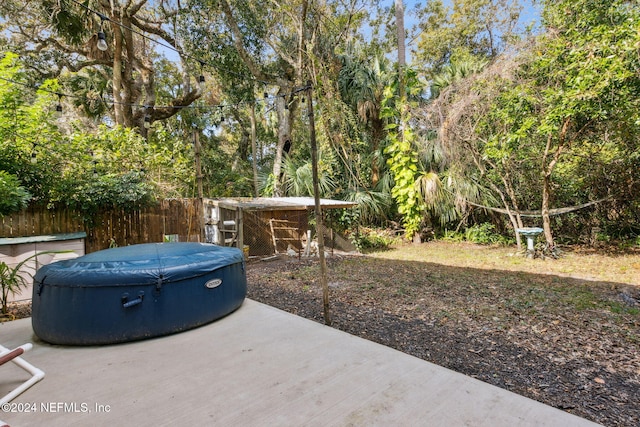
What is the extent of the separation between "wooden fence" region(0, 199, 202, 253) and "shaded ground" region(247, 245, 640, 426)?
2974 mm

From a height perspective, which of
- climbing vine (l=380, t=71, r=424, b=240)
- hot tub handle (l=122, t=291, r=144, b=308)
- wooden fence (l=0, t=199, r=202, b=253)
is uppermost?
climbing vine (l=380, t=71, r=424, b=240)

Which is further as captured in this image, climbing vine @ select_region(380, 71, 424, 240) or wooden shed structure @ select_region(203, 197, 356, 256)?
climbing vine @ select_region(380, 71, 424, 240)

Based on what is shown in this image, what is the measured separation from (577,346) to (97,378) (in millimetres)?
3667

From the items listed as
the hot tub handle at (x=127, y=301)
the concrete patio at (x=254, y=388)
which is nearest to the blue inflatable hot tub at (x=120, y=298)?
the hot tub handle at (x=127, y=301)

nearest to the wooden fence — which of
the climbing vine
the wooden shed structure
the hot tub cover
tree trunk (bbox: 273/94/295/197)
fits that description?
the wooden shed structure

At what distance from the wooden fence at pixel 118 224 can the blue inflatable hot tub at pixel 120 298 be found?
3.41 meters

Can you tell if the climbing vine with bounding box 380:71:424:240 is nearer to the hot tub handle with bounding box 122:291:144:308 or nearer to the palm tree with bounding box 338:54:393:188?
the palm tree with bounding box 338:54:393:188

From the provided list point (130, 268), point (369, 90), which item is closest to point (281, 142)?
point (369, 90)

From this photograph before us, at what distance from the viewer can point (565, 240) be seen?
7.82 metres

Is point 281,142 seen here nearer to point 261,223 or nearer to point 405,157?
point 261,223

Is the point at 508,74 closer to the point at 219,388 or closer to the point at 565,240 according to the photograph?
the point at 565,240

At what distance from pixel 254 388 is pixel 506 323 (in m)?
2.65

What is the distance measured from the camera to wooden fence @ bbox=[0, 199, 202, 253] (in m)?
5.39

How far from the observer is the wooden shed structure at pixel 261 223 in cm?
705
